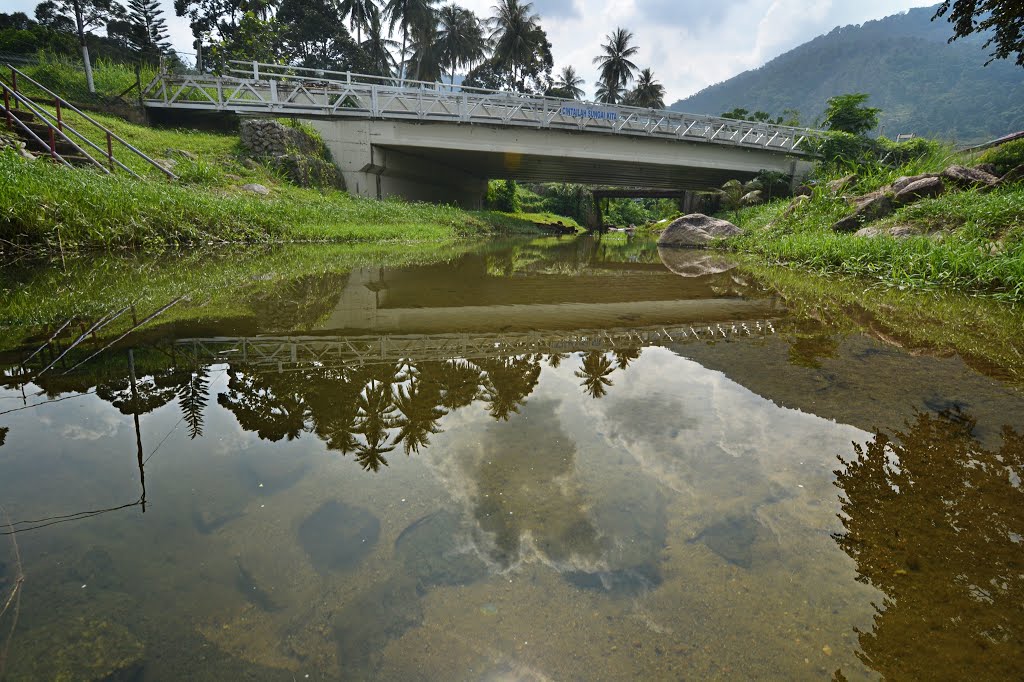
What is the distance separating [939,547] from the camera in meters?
1.10

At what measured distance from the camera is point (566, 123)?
19.1 meters

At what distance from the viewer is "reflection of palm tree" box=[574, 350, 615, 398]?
2098mm

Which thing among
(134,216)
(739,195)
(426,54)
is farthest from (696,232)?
(426,54)

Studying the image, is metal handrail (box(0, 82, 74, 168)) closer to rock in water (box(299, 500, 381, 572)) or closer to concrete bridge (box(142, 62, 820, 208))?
concrete bridge (box(142, 62, 820, 208))

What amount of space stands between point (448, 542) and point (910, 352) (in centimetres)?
306

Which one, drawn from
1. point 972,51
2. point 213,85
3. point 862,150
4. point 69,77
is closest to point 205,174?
point 213,85

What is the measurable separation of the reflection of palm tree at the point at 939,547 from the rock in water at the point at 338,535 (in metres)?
1.00

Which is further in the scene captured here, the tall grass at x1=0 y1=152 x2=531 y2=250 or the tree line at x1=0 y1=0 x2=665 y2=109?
the tree line at x1=0 y1=0 x2=665 y2=109

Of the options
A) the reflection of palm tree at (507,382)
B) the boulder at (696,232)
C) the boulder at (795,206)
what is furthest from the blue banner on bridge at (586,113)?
the reflection of palm tree at (507,382)

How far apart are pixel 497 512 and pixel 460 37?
5043cm

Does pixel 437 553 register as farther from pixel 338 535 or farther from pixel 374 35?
pixel 374 35

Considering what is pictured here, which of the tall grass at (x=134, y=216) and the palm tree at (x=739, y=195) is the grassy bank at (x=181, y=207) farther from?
the palm tree at (x=739, y=195)

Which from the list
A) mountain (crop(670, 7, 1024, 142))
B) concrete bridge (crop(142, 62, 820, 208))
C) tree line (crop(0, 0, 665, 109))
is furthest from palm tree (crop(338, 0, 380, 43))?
mountain (crop(670, 7, 1024, 142))

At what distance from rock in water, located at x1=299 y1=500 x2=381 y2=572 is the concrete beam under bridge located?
1853 centimetres
